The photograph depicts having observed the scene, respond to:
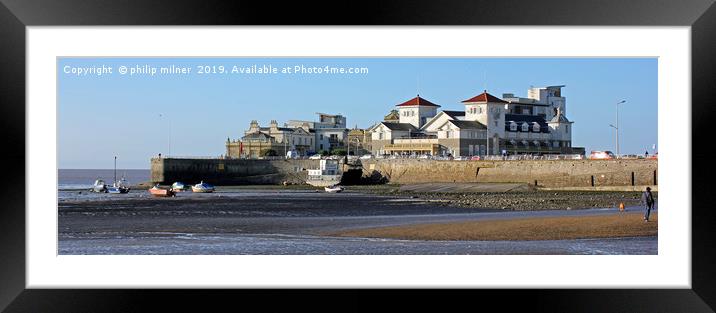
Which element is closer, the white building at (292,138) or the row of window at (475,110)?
the row of window at (475,110)

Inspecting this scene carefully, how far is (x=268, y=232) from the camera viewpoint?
1634 centimetres

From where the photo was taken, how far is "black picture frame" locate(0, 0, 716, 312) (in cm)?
769

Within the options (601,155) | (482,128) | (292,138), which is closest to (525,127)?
(482,128)

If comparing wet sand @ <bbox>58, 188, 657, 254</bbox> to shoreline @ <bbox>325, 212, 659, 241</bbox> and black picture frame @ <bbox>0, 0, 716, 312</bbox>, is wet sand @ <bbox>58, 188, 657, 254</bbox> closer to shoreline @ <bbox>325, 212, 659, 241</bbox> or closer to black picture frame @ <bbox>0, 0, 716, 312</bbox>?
shoreline @ <bbox>325, 212, 659, 241</bbox>

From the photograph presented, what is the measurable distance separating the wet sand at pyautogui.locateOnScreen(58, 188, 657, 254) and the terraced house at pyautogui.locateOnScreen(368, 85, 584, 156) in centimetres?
2371

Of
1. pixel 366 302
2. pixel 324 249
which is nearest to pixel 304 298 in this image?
pixel 366 302

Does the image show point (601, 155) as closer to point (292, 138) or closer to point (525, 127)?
point (525, 127)

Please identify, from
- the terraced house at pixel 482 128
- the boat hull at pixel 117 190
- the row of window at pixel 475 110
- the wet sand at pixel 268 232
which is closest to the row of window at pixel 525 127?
the terraced house at pixel 482 128

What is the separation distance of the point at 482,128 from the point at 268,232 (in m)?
33.7

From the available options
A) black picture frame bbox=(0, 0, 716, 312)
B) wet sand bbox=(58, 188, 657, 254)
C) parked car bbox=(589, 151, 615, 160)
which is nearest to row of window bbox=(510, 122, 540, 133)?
parked car bbox=(589, 151, 615, 160)
